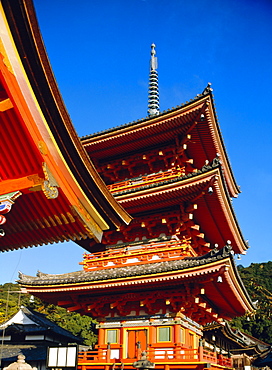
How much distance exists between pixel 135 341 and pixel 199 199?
21.2 ft

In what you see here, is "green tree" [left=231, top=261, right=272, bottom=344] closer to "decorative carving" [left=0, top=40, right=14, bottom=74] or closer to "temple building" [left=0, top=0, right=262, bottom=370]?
"temple building" [left=0, top=0, right=262, bottom=370]

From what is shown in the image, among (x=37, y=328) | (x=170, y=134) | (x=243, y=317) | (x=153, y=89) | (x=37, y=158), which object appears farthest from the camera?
(x=243, y=317)

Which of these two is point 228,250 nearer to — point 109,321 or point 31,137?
point 109,321

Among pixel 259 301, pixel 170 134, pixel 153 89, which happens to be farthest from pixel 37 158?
pixel 259 301

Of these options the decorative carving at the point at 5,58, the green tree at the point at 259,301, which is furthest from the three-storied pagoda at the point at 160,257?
the green tree at the point at 259,301

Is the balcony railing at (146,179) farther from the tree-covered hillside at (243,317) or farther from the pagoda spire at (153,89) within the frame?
the tree-covered hillside at (243,317)

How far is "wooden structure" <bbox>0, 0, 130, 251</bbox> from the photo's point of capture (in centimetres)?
486

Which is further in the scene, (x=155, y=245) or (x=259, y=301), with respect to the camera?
(x=259, y=301)

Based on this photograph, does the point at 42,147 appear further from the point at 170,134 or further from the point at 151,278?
the point at 170,134

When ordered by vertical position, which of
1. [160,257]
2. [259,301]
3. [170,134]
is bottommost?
[160,257]

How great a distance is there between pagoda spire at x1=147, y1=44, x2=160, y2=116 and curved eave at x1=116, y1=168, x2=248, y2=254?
10.8m

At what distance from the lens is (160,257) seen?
16.6 meters

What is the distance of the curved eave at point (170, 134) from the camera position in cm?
1686

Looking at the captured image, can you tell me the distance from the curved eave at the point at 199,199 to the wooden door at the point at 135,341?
204 inches
